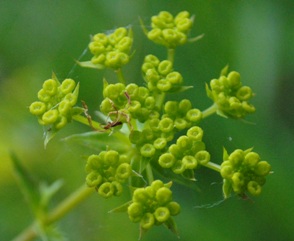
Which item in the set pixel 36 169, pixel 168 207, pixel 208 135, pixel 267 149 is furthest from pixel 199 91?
pixel 168 207

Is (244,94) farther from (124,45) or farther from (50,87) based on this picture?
(50,87)

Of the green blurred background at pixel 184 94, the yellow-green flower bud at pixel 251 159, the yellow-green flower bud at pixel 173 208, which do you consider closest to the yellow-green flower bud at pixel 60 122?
the yellow-green flower bud at pixel 173 208

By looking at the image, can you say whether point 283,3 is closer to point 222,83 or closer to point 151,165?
point 222,83

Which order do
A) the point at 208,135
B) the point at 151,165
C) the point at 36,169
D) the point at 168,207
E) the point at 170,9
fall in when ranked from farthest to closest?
the point at 170,9
the point at 36,169
the point at 208,135
the point at 151,165
the point at 168,207

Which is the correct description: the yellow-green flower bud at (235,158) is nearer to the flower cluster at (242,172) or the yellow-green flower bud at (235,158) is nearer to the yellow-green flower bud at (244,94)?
the flower cluster at (242,172)

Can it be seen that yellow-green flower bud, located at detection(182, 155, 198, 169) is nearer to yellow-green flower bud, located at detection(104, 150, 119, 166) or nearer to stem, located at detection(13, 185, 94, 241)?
yellow-green flower bud, located at detection(104, 150, 119, 166)

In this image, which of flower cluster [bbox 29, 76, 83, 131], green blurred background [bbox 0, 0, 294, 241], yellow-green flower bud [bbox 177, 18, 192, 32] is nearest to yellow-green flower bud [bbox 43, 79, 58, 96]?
flower cluster [bbox 29, 76, 83, 131]
